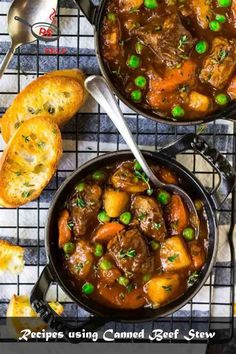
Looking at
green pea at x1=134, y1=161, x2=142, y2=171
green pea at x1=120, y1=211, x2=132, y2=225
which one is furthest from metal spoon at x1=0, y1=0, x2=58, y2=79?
green pea at x1=120, y1=211, x2=132, y2=225

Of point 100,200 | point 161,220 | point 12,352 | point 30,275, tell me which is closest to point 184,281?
point 161,220

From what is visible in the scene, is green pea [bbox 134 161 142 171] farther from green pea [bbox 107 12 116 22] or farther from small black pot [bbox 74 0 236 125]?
green pea [bbox 107 12 116 22]

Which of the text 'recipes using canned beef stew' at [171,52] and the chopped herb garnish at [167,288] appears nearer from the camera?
the text 'recipes using canned beef stew' at [171,52]

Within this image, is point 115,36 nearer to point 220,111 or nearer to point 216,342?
point 220,111

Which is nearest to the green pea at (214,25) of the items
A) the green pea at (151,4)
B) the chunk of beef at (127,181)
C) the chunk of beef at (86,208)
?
the green pea at (151,4)

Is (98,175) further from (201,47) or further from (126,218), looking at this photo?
(201,47)

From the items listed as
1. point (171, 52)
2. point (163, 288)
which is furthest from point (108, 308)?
point (171, 52)

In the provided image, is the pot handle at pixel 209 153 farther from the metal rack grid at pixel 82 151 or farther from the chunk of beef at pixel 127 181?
the metal rack grid at pixel 82 151
